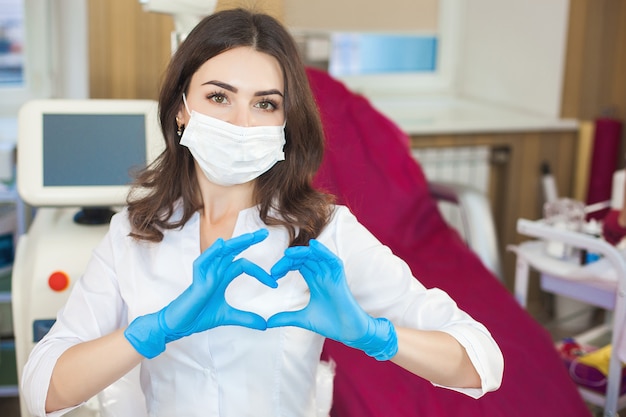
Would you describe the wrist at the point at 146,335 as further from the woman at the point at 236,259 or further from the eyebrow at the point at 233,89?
the eyebrow at the point at 233,89

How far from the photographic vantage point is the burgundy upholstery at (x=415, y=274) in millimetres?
1799

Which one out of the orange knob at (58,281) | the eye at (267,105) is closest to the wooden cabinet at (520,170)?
the orange knob at (58,281)

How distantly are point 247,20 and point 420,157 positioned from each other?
195 centimetres

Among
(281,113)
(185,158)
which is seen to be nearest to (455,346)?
(281,113)

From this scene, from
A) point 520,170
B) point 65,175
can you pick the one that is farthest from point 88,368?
point 520,170

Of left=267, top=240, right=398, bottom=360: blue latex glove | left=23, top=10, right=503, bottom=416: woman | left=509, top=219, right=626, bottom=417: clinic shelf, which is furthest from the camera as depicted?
left=509, top=219, right=626, bottom=417: clinic shelf

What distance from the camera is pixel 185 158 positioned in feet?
4.77

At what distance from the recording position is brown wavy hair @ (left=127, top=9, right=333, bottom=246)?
4.43ft

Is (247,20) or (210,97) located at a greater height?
(247,20)

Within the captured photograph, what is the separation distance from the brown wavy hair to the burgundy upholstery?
31cm

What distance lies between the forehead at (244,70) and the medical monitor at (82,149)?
1.51 feet

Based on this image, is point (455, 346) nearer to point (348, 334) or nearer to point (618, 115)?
point (348, 334)

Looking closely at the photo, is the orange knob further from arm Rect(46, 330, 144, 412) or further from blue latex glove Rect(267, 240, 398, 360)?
blue latex glove Rect(267, 240, 398, 360)

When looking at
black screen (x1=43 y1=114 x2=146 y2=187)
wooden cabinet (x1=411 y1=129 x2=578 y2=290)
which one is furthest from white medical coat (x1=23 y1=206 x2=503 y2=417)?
wooden cabinet (x1=411 y1=129 x2=578 y2=290)
